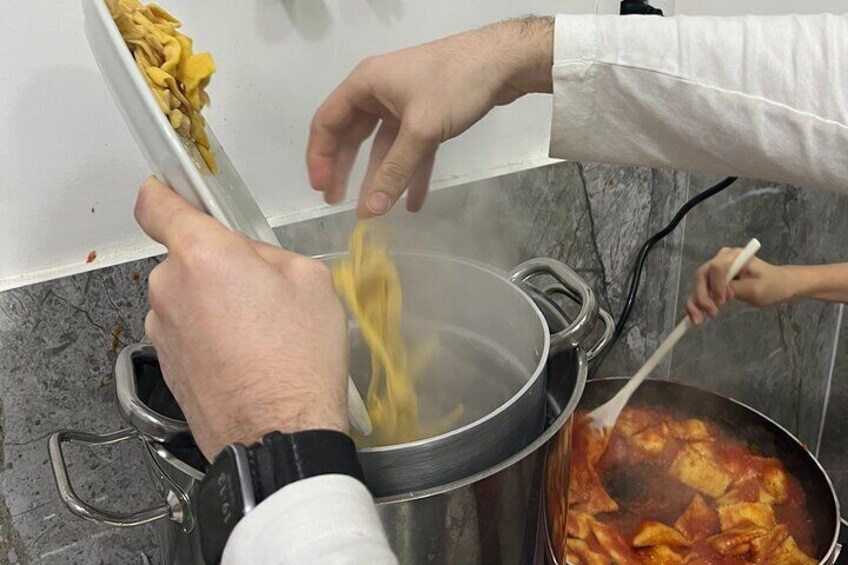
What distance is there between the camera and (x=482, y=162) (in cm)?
94

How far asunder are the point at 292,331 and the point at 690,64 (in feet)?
1.39

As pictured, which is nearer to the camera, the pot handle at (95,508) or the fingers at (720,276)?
the pot handle at (95,508)

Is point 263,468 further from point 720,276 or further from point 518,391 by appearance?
point 720,276

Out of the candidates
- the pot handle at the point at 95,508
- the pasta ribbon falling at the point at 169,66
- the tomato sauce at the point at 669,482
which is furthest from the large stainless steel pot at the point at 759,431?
the pasta ribbon falling at the point at 169,66

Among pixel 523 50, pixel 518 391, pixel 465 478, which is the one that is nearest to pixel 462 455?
pixel 465 478

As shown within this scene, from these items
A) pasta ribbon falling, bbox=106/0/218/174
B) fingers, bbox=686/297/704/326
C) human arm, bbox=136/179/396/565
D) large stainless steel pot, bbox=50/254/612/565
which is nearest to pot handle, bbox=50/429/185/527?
Result: large stainless steel pot, bbox=50/254/612/565

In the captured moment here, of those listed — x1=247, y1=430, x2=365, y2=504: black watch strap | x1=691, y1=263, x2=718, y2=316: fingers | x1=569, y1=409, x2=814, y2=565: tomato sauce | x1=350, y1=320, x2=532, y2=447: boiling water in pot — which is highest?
x1=247, y1=430, x2=365, y2=504: black watch strap

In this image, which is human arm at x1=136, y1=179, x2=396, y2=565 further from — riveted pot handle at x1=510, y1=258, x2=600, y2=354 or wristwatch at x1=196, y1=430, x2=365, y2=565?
riveted pot handle at x1=510, y1=258, x2=600, y2=354

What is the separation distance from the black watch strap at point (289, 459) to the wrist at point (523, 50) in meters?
0.39

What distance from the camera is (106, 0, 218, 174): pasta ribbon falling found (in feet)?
1.58

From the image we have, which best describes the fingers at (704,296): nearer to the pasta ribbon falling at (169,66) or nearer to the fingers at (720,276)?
the fingers at (720,276)

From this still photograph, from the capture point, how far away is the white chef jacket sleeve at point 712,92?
0.64 metres

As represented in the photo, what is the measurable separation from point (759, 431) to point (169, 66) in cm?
77

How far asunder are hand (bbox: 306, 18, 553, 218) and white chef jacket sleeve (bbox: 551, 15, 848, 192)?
4 centimetres
